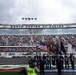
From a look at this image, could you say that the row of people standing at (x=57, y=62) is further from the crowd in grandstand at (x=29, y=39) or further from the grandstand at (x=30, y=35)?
the crowd in grandstand at (x=29, y=39)

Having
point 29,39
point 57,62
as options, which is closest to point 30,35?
point 29,39

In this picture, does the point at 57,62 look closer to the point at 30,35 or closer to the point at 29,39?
the point at 29,39

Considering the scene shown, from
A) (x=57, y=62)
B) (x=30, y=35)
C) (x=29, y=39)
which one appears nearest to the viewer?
(x=57, y=62)

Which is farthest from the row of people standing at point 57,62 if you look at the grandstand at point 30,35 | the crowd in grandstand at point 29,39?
the crowd in grandstand at point 29,39

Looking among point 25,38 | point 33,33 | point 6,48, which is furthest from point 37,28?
point 6,48

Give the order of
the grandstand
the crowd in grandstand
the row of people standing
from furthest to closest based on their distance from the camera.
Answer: the crowd in grandstand, the grandstand, the row of people standing

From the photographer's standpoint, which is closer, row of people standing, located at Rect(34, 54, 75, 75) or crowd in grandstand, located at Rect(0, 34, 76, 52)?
row of people standing, located at Rect(34, 54, 75, 75)

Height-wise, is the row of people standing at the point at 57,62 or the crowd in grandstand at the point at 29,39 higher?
the crowd in grandstand at the point at 29,39

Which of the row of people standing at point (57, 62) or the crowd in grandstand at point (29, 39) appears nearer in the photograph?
the row of people standing at point (57, 62)

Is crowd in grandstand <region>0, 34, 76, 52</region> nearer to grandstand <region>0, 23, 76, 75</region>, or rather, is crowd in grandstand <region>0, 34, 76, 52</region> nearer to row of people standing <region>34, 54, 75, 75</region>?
grandstand <region>0, 23, 76, 75</region>

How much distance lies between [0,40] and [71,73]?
40950 mm

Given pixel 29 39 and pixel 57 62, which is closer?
pixel 57 62

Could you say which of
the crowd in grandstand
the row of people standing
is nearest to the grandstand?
the crowd in grandstand

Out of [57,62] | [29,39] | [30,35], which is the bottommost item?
[57,62]
